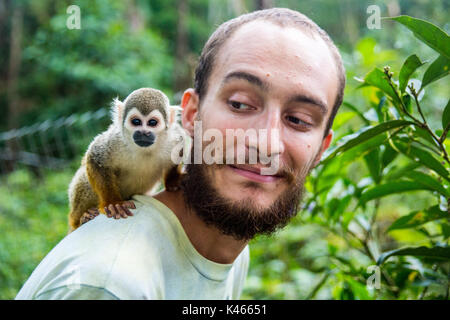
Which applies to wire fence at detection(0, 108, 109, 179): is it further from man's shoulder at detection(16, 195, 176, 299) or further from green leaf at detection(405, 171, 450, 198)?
green leaf at detection(405, 171, 450, 198)

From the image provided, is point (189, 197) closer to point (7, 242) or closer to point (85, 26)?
point (7, 242)

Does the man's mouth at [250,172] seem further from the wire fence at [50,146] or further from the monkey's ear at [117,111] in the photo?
the wire fence at [50,146]

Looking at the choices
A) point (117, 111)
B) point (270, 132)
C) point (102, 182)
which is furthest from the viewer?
point (117, 111)

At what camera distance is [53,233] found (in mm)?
3838

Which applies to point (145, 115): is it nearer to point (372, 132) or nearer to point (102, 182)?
point (102, 182)

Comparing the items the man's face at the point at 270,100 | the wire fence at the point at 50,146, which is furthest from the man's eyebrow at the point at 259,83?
the wire fence at the point at 50,146

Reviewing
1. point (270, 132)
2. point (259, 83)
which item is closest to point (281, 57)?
point (259, 83)

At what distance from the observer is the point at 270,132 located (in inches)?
37.0

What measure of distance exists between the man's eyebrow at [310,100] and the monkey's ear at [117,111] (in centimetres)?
78

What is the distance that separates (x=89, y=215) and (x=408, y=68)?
1125mm

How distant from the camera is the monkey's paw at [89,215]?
1.44m

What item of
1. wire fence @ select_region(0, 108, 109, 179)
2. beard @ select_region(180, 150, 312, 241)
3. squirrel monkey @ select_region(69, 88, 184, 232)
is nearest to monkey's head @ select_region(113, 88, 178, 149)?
squirrel monkey @ select_region(69, 88, 184, 232)
